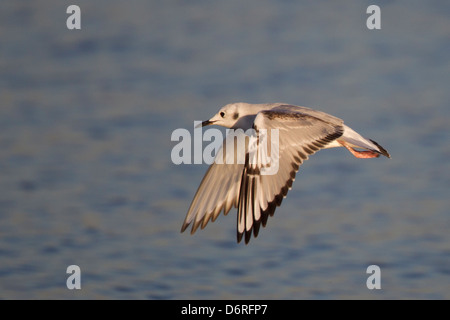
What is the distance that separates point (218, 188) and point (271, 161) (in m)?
0.76

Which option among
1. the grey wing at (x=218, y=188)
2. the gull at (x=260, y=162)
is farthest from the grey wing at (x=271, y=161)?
the grey wing at (x=218, y=188)

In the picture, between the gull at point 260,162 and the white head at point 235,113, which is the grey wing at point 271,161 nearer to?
the gull at point 260,162

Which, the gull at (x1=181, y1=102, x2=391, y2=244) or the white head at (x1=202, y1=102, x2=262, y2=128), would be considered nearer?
the gull at (x1=181, y1=102, x2=391, y2=244)

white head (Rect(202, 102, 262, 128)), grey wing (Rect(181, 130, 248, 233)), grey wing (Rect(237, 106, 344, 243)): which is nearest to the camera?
grey wing (Rect(237, 106, 344, 243))

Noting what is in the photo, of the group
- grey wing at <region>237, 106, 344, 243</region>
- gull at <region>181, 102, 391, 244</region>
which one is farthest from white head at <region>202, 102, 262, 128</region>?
grey wing at <region>237, 106, 344, 243</region>

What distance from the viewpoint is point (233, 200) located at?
6.95 m

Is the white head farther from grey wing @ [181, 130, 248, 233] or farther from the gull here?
grey wing @ [181, 130, 248, 233]

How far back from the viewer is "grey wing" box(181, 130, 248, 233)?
6.89 m

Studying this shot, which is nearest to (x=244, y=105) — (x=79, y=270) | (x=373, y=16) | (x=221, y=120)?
(x=221, y=120)

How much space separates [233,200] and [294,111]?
2.79 ft

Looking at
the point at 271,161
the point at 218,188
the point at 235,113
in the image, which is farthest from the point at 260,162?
the point at 235,113

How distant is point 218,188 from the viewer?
22.6ft

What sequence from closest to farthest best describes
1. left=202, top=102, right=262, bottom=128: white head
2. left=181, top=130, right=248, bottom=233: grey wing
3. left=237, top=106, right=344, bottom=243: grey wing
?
1. left=237, top=106, right=344, bottom=243: grey wing
2. left=181, top=130, right=248, bottom=233: grey wing
3. left=202, top=102, right=262, bottom=128: white head

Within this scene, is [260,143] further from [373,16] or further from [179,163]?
[373,16]
